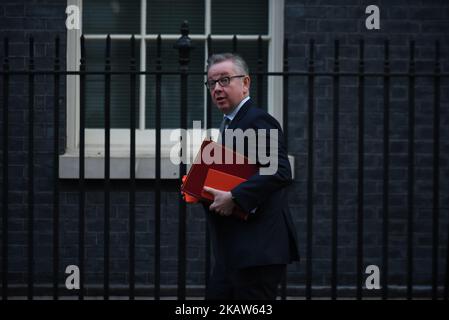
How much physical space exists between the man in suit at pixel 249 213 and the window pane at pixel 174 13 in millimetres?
3023

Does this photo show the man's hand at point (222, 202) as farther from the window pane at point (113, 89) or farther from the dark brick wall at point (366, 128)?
the window pane at point (113, 89)

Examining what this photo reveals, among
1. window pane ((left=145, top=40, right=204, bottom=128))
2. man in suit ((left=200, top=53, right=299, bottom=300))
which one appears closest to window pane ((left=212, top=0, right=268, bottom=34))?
window pane ((left=145, top=40, right=204, bottom=128))

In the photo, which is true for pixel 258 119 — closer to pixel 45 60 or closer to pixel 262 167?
pixel 262 167

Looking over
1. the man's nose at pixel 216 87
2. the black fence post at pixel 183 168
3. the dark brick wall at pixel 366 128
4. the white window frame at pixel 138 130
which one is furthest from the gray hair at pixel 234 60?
the dark brick wall at pixel 366 128

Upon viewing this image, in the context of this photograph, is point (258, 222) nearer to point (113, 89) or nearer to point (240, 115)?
point (240, 115)

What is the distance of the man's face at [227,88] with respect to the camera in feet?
13.4

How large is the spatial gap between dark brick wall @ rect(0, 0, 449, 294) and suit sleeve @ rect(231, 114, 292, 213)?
2.90 meters

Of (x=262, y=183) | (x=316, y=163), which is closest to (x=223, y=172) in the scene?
(x=262, y=183)

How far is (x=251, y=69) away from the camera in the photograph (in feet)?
23.6

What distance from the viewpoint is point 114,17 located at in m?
7.09

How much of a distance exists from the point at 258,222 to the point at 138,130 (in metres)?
3.17

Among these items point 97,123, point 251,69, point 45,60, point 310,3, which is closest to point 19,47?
point 45,60

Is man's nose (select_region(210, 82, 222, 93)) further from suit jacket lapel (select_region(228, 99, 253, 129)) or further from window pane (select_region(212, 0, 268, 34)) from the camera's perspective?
window pane (select_region(212, 0, 268, 34))

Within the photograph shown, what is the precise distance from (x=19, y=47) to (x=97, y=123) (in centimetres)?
97
